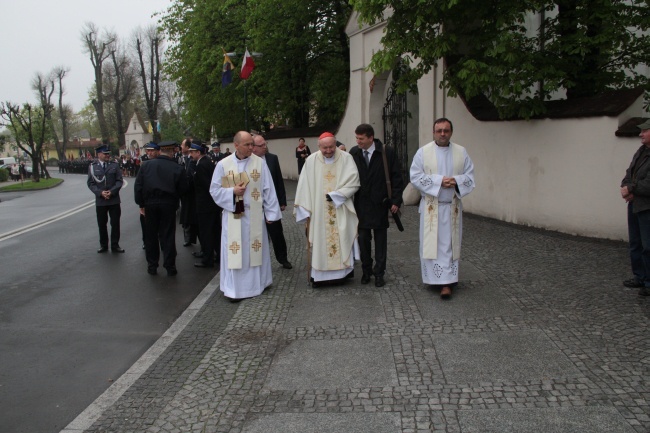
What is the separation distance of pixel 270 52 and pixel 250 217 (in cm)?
1630

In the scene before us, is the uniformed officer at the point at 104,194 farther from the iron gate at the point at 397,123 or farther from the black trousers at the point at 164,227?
the iron gate at the point at 397,123

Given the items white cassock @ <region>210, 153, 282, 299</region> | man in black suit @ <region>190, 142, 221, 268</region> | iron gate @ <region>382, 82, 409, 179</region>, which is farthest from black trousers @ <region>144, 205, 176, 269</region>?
iron gate @ <region>382, 82, 409, 179</region>

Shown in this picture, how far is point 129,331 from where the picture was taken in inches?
229

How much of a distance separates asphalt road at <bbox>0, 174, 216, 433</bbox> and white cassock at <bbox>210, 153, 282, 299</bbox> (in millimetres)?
636

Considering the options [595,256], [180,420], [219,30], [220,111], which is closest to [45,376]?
[180,420]

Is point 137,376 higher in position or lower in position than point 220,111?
lower

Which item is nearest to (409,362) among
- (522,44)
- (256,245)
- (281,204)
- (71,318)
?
(256,245)

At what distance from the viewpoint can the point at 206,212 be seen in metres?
8.48

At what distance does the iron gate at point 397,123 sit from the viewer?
16578 millimetres

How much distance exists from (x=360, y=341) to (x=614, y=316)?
93.7 inches

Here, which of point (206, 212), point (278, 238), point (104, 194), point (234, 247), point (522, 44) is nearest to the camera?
point (234, 247)

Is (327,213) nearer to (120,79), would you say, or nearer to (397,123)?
(397,123)

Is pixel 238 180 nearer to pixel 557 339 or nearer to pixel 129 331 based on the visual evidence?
pixel 129 331

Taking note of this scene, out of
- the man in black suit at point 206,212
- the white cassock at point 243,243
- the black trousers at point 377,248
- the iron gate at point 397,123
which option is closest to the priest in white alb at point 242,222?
the white cassock at point 243,243
